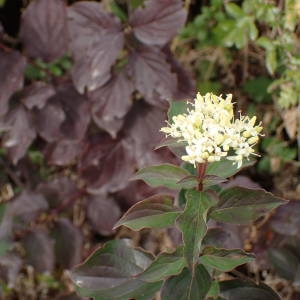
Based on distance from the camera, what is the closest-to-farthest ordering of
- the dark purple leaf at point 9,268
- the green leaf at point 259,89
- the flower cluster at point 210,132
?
the flower cluster at point 210,132 → the dark purple leaf at point 9,268 → the green leaf at point 259,89

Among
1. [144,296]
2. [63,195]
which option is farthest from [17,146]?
[144,296]

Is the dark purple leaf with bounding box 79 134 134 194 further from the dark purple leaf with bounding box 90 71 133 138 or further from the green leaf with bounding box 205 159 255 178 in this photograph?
the green leaf with bounding box 205 159 255 178

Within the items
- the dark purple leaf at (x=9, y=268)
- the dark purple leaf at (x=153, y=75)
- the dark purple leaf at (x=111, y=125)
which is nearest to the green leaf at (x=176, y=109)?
the dark purple leaf at (x=153, y=75)

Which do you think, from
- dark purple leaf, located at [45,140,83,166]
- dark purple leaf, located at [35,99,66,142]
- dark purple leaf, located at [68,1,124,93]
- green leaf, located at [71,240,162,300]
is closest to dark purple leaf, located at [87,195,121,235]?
dark purple leaf, located at [45,140,83,166]

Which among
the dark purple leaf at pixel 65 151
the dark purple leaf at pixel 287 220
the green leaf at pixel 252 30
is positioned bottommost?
the dark purple leaf at pixel 287 220

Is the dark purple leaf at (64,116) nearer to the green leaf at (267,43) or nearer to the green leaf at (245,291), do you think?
the green leaf at (267,43)

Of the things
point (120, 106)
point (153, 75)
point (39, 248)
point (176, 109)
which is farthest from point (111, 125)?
point (176, 109)
